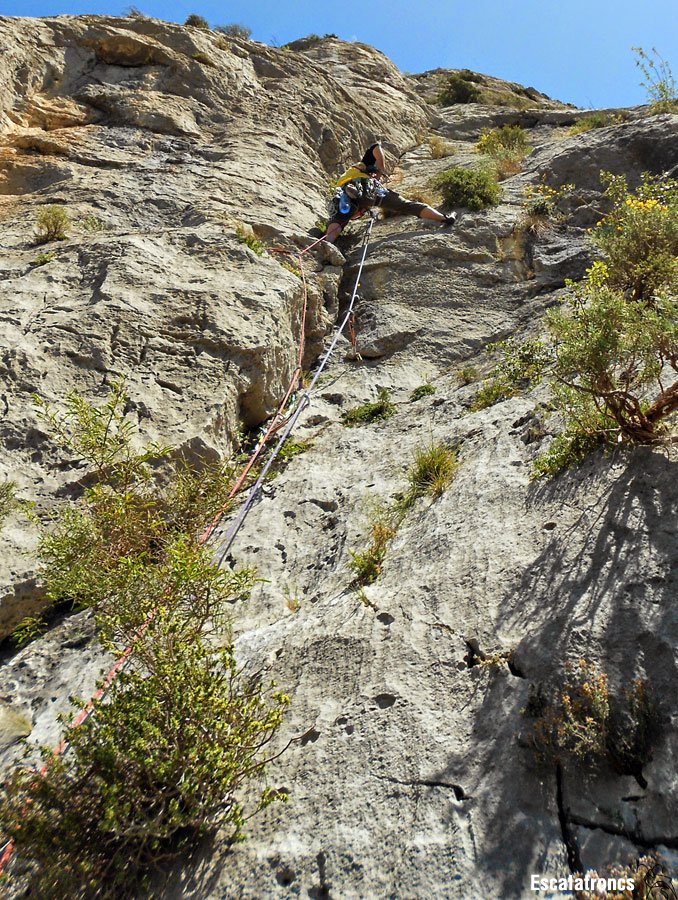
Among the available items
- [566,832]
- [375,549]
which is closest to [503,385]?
[375,549]

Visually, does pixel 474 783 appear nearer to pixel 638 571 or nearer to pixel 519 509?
pixel 638 571

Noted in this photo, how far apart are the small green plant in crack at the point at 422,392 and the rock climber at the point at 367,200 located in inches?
135

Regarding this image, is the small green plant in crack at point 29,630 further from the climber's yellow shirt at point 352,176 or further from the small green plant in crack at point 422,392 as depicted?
the climber's yellow shirt at point 352,176

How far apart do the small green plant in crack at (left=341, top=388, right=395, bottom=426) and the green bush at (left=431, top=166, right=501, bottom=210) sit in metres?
4.66

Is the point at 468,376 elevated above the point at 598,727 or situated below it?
above

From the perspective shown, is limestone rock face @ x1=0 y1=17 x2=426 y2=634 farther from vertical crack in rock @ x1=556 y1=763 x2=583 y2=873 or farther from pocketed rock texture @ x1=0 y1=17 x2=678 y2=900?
vertical crack in rock @ x1=556 y1=763 x2=583 y2=873

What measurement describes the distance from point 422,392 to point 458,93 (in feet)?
45.9

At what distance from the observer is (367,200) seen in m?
9.37

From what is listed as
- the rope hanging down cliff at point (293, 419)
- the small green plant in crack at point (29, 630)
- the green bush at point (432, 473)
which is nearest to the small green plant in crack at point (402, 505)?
the green bush at point (432, 473)

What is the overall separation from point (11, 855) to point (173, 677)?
3.23ft

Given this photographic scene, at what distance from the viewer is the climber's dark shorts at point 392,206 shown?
9.11 meters

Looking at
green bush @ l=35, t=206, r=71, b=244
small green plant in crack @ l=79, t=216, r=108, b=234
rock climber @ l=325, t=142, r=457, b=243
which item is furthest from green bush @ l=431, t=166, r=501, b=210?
green bush @ l=35, t=206, r=71, b=244

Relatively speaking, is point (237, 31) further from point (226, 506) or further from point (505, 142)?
point (226, 506)

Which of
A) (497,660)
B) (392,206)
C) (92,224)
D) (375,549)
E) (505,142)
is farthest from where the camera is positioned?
(505,142)
